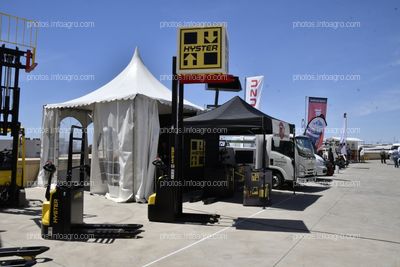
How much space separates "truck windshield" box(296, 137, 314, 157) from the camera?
46.6 feet

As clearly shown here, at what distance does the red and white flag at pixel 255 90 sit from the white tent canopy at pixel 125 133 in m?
6.17

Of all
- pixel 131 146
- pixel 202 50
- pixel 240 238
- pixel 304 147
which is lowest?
pixel 240 238

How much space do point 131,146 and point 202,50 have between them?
4.06 metres

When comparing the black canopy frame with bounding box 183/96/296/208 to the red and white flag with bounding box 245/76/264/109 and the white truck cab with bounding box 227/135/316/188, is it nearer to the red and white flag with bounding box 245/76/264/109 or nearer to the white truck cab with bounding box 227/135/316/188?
the white truck cab with bounding box 227/135/316/188

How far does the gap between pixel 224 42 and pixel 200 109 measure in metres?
5.42

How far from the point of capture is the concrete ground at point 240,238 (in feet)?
16.1

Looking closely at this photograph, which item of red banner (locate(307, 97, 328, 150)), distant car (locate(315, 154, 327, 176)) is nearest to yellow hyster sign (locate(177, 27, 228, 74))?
distant car (locate(315, 154, 327, 176))

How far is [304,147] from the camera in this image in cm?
1444

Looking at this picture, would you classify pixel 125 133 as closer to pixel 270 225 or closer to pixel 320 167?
pixel 270 225

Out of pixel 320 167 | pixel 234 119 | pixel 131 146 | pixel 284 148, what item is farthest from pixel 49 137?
pixel 320 167

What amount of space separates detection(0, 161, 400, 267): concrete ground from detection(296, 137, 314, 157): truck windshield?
4.56 metres

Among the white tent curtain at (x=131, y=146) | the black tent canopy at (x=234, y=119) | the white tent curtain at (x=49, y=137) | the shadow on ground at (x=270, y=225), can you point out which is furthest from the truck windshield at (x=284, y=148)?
the white tent curtain at (x=49, y=137)

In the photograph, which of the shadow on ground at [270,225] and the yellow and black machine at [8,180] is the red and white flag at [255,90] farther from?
the yellow and black machine at [8,180]

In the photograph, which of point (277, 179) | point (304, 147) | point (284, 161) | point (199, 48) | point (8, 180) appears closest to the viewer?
point (199, 48)
